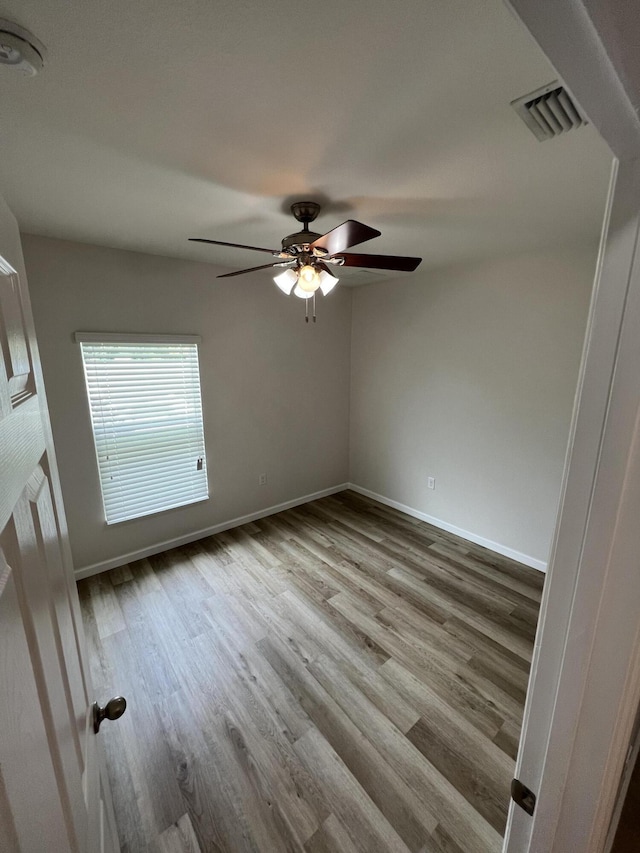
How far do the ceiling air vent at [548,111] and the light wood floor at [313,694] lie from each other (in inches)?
93.6

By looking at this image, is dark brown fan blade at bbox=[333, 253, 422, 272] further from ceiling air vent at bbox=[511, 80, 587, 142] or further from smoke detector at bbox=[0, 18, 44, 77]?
smoke detector at bbox=[0, 18, 44, 77]

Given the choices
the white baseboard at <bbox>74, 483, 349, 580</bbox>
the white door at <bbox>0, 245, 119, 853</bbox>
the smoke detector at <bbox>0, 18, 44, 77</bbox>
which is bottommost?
the white baseboard at <bbox>74, 483, 349, 580</bbox>

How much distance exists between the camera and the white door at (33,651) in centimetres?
36

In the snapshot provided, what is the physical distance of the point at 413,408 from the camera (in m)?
3.54

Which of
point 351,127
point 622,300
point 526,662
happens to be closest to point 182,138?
point 351,127

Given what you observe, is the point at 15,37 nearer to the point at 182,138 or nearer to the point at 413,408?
the point at 182,138

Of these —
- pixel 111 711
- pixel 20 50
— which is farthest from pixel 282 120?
pixel 111 711

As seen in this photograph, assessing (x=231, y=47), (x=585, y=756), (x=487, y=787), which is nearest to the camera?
(x=585, y=756)

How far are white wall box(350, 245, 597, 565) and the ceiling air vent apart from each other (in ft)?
5.11

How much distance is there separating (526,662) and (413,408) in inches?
86.3

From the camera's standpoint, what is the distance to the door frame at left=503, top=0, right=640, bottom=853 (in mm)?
468

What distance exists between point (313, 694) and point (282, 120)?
248cm

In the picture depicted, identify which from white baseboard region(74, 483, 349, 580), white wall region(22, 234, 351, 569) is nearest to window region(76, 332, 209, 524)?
white wall region(22, 234, 351, 569)

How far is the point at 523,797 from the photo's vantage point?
2.34ft
